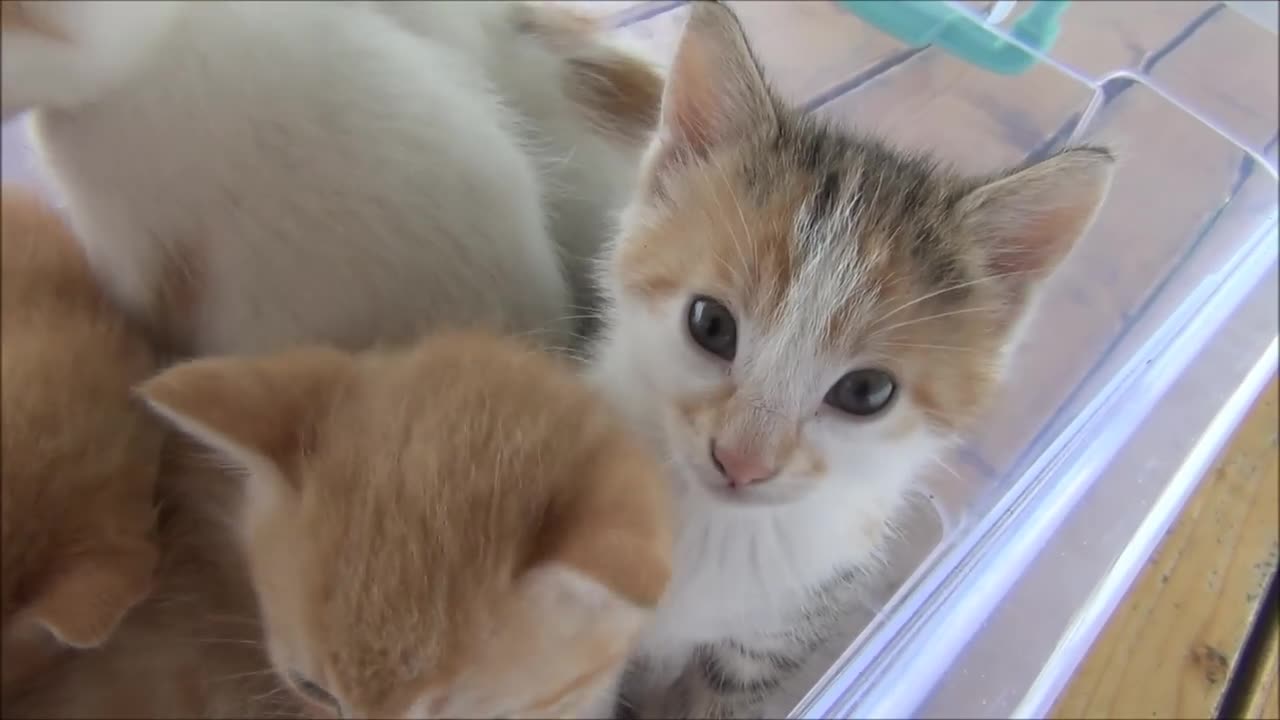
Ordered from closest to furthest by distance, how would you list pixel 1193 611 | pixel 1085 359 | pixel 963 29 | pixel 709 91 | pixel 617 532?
1. pixel 617 532
2. pixel 709 91
3. pixel 1193 611
4. pixel 1085 359
5. pixel 963 29

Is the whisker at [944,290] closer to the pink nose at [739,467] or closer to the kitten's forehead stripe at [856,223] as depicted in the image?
the kitten's forehead stripe at [856,223]

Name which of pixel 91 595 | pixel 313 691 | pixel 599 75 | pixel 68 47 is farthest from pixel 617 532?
pixel 599 75

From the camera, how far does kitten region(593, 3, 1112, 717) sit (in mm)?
567

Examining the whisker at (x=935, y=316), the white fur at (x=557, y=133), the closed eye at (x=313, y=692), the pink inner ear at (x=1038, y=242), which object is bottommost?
the closed eye at (x=313, y=692)

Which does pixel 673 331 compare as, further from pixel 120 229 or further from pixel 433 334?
pixel 120 229

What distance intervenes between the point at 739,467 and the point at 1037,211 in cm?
23

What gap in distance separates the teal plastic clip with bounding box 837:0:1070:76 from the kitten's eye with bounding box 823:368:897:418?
0.65 metres

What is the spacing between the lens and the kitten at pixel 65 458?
54cm

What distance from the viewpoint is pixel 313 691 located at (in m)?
0.48

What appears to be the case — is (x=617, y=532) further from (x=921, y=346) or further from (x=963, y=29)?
(x=963, y=29)

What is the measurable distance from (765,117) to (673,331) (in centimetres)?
15

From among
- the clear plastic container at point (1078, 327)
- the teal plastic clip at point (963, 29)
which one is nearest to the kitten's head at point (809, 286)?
the clear plastic container at point (1078, 327)

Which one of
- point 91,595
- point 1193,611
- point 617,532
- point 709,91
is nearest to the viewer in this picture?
point 617,532

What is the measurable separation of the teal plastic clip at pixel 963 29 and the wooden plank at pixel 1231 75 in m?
0.14
